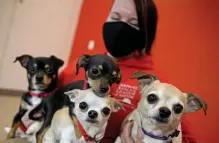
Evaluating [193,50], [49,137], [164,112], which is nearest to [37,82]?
[49,137]

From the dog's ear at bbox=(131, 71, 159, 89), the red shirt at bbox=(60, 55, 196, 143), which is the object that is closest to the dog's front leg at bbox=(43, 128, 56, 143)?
the red shirt at bbox=(60, 55, 196, 143)

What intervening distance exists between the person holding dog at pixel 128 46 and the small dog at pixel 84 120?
241 mm

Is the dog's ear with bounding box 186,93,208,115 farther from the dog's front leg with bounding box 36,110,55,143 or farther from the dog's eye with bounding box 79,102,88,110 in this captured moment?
the dog's front leg with bounding box 36,110,55,143

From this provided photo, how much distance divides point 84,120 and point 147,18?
26.2 inches

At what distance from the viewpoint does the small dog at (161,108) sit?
4.17ft

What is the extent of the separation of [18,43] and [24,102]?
201cm

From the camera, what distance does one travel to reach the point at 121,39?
70.2 inches

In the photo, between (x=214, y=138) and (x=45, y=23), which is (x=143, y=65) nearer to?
(x=214, y=138)

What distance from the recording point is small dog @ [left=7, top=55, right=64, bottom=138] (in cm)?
173

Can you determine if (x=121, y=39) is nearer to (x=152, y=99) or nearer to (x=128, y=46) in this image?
(x=128, y=46)

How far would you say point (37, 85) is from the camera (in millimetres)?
1745

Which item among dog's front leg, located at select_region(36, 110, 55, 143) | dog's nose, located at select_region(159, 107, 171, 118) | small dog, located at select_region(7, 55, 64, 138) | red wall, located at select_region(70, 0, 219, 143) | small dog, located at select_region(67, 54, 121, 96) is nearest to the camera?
dog's nose, located at select_region(159, 107, 171, 118)

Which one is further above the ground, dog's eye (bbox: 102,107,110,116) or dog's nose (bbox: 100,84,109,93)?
dog's nose (bbox: 100,84,109,93)

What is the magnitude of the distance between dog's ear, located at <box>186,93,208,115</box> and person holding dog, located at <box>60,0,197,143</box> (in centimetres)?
32
